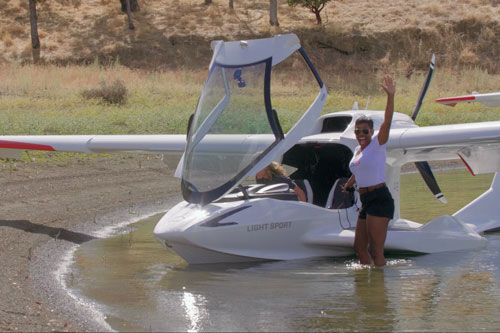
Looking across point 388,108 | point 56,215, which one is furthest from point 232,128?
point 56,215

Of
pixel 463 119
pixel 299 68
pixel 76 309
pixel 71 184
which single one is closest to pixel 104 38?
pixel 299 68

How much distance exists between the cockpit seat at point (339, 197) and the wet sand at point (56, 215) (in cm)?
353

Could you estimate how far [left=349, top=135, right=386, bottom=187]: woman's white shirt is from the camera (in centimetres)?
852

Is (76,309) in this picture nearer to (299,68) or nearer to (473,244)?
(473,244)

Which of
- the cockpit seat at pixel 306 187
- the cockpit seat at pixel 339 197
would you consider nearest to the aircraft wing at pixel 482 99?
the cockpit seat at pixel 339 197

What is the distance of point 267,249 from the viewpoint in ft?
30.9

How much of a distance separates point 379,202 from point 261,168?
56.6 inches

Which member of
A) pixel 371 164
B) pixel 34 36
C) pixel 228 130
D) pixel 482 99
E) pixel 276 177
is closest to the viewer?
pixel 371 164

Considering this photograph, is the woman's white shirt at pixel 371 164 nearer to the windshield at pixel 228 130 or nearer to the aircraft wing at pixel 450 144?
the windshield at pixel 228 130

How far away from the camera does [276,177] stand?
33.3 ft

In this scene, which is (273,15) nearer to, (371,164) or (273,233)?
(273,233)

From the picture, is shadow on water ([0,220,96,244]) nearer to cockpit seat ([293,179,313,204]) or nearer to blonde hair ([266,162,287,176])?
blonde hair ([266,162,287,176])

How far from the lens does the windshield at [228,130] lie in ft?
29.7

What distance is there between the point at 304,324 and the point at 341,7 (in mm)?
51059
